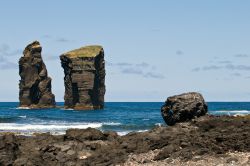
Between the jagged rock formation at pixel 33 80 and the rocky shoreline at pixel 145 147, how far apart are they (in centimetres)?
14117

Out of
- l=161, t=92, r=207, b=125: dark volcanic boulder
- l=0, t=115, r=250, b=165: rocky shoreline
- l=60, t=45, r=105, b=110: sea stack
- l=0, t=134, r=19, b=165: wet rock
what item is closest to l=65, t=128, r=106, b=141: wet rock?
l=0, t=115, r=250, b=165: rocky shoreline

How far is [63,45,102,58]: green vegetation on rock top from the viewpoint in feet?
517

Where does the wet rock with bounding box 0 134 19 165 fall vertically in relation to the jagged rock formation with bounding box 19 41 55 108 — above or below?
below

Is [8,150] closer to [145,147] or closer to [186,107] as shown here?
[145,147]

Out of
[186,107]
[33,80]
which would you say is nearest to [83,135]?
[186,107]

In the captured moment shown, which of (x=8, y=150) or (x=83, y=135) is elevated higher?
(x=83, y=135)

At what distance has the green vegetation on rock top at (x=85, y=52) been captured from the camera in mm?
157663

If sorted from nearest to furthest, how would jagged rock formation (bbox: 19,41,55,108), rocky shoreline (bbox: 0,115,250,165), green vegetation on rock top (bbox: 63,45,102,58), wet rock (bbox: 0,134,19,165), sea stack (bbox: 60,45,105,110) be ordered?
wet rock (bbox: 0,134,19,165) < rocky shoreline (bbox: 0,115,250,165) < sea stack (bbox: 60,45,105,110) < green vegetation on rock top (bbox: 63,45,102,58) < jagged rock formation (bbox: 19,41,55,108)

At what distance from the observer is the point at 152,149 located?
30.0m

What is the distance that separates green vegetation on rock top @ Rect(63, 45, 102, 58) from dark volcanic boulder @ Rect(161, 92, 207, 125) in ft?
399

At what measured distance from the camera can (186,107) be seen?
35875 millimetres

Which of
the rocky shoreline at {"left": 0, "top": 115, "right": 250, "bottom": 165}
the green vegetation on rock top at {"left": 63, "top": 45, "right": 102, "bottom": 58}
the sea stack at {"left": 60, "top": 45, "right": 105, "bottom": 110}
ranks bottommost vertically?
the rocky shoreline at {"left": 0, "top": 115, "right": 250, "bottom": 165}

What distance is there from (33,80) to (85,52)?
23.8 m

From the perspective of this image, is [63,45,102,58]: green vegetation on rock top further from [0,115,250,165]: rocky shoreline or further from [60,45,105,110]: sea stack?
[0,115,250,165]: rocky shoreline
